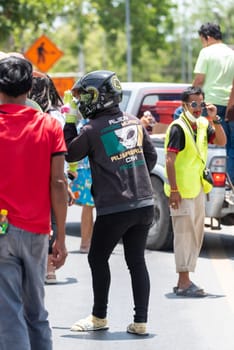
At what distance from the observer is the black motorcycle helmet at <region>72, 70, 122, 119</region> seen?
27.6 ft

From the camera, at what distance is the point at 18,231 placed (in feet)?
20.5

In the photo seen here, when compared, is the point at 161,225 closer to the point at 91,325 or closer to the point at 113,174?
the point at 91,325

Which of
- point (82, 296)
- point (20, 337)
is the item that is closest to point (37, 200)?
point (20, 337)

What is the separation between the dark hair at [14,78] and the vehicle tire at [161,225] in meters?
6.54

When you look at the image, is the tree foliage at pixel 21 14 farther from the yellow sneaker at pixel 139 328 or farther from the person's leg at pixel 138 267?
the yellow sneaker at pixel 139 328

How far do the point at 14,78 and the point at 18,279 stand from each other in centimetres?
103

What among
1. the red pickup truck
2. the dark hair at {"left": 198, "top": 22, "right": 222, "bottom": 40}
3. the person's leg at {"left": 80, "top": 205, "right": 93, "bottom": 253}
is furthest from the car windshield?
the person's leg at {"left": 80, "top": 205, "right": 93, "bottom": 253}

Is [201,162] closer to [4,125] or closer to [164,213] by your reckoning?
[164,213]

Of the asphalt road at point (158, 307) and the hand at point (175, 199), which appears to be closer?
the asphalt road at point (158, 307)

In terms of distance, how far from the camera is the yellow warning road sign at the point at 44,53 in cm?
3206

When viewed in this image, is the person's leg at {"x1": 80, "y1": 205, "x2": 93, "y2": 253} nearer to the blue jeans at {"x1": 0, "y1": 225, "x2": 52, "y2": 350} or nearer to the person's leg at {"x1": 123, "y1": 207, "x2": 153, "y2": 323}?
the person's leg at {"x1": 123, "y1": 207, "x2": 153, "y2": 323}

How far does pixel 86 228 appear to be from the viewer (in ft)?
42.3

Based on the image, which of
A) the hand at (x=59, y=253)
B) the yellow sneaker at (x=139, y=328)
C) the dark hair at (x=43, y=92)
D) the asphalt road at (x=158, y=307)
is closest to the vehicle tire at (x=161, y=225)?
the asphalt road at (x=158, y=307)

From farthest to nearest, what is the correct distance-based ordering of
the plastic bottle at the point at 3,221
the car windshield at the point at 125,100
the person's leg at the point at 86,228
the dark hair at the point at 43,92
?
the car windshield at the point at 125,100, the person's leg at the point at 86,228, the dark hair at the point at 43,92, the plastic bottle at the point at 3,221
